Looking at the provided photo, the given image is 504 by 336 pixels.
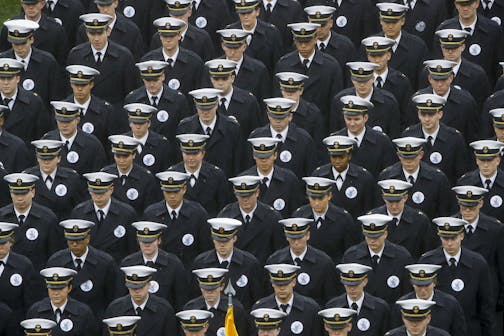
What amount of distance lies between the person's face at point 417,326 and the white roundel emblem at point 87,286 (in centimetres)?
364

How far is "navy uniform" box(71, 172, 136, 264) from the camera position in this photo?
24.4 metres

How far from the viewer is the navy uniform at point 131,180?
24.8 meters

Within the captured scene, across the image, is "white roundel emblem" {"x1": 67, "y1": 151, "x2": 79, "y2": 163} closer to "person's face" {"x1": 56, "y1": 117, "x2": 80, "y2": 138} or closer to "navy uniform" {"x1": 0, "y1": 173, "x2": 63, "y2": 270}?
"person's face" {"x1": 56, "y1": 117, "x2": 80, "y2": 138}

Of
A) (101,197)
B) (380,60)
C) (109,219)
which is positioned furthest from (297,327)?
(380,60)

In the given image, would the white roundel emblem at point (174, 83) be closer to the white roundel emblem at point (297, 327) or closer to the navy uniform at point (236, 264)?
the navy uniform at point (236, 264)

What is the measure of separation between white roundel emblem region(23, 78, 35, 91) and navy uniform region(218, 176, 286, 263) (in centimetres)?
351

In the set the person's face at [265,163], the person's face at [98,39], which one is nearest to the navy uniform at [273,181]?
the person's face at [265,163]

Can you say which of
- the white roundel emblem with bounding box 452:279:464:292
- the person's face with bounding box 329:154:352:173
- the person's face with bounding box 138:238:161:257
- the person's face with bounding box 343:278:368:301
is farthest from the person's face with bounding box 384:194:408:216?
the person's face with bounding box 138:238:161:257

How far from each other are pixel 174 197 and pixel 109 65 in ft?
9.45

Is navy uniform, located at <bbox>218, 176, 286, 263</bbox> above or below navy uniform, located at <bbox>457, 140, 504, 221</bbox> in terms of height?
below

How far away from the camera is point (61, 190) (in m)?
24.9

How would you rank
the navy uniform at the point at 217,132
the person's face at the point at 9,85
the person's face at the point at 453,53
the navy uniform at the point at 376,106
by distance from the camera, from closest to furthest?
the navy uniform at the point at 217,132 → the navy uniform at the point at 376,106 → the person's face at the point at 453,53 → the person's face at the point at 9,85

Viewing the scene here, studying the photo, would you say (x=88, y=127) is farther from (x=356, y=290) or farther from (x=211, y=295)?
(x=356, y=290)

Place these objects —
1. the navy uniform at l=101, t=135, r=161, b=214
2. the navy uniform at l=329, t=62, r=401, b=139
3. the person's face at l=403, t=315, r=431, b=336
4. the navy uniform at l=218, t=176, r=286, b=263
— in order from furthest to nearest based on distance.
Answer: the navy uniform at l=329, t=62, r=401, b=139 < the navy uniform at l=101, t=135, r=161, b=214 < the navy uniform at l=218, t=176, r=286, b=263 < the person's face at l=403, t=315, r=431, b=336
